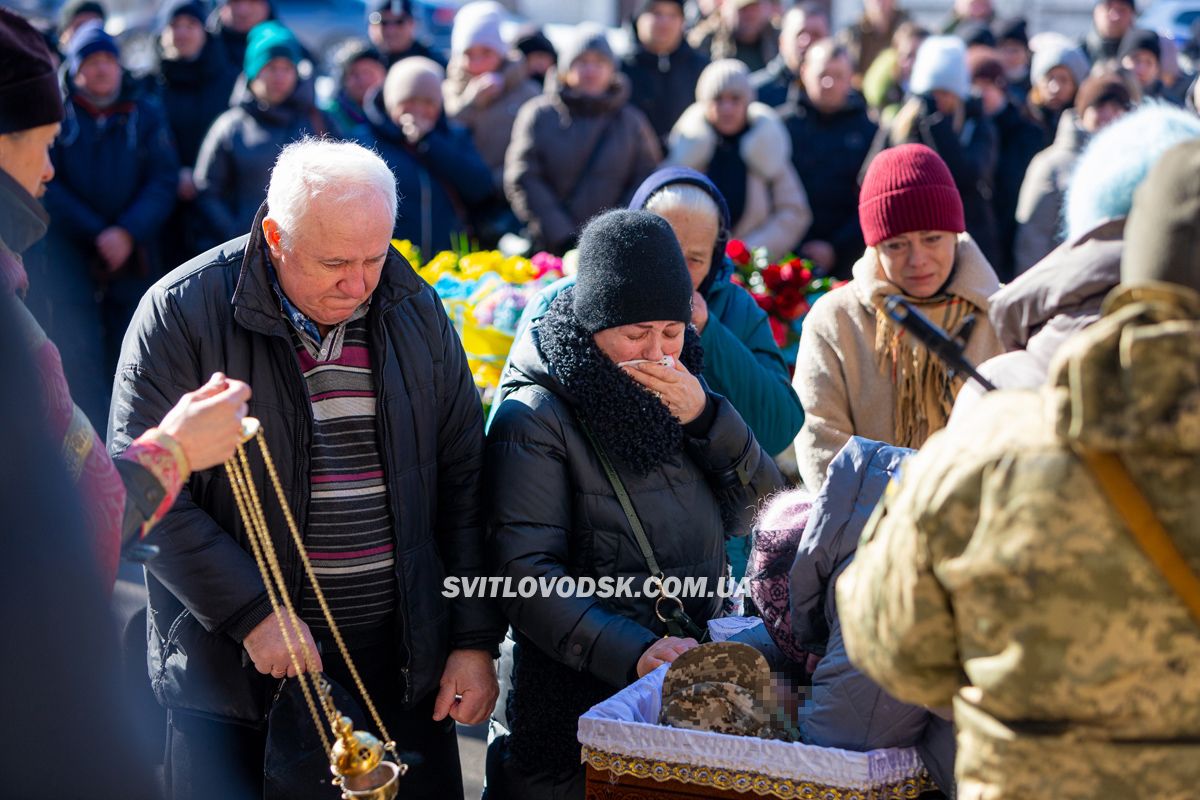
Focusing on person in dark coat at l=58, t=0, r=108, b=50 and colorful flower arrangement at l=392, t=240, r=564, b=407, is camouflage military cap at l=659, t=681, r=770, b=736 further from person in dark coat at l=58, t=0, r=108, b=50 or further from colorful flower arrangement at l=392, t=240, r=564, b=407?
person in dark coat at l=58, t=0, r=108, b=50

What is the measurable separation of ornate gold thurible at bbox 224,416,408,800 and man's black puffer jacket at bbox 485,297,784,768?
40 cm

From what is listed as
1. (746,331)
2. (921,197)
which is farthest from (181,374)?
(921,197)

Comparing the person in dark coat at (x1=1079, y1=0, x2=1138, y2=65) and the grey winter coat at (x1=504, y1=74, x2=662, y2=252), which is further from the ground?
the person in dark coat at (x1=1079, y1=0, x2=1138, y2=65)

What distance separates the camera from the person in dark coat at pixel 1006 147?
27.6 feet

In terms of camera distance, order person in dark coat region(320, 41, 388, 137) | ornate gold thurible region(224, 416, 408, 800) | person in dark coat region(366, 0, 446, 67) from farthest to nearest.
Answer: person in dark coat region(366, 0, 446, 67), person in dark coat region(320, 41, 388, 137), ornate gold thurible region(224, 416, 408, 800)

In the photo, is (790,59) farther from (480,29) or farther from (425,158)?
(425,158)

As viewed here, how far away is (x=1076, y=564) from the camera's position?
1812 millimetres

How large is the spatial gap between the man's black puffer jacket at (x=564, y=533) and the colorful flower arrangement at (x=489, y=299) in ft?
4.39

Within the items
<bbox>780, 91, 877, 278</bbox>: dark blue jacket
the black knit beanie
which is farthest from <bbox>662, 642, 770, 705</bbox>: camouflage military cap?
<bbox>780, 91, 877, 278</bbox>: dark blue jacket

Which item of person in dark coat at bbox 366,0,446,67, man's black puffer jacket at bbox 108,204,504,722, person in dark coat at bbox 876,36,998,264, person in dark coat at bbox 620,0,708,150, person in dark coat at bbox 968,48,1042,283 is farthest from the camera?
person in dark coat at bbox 366,0,446,67

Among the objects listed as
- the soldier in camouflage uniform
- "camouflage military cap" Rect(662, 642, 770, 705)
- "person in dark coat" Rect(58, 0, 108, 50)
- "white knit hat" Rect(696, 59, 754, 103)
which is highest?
"person in dark coat" Rect(58, 0, 108, 50)

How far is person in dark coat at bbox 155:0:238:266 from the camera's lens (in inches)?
335

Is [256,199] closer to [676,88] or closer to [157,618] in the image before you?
[676,88]

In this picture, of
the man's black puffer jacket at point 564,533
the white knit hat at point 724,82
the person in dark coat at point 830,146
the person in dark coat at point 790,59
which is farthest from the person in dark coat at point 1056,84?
the man's black puffer jacket at point 564,533
